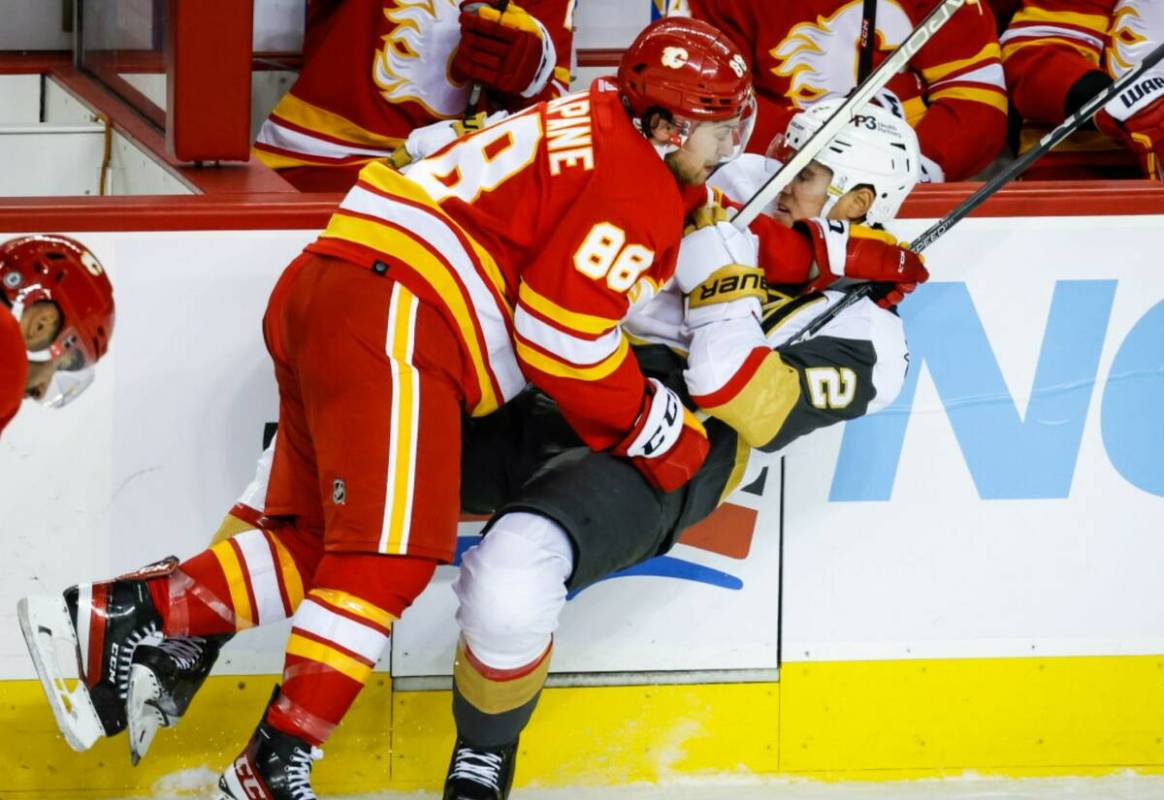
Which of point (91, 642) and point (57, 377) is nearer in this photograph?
point (57, 377)

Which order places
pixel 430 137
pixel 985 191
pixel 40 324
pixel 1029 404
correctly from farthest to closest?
1. pixel 430 137
2. pixel 1029 404
3. pixel 985 191
4. pixel 40 324

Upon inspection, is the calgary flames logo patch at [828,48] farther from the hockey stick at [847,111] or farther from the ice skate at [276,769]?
the ice skate at [276,769]

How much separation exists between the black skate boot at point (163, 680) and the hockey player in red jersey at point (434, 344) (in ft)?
0.09

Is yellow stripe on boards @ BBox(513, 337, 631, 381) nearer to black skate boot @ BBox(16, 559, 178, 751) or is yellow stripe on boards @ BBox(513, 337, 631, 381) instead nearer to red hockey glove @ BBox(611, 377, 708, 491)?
red hockey glove @ BBox(611, 377, 708, 491)

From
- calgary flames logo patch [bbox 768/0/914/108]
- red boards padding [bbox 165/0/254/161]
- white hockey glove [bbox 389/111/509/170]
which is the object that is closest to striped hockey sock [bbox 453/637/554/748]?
red boards padding [bbox 165/0/254/161]

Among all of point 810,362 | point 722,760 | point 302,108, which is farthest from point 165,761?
point 302,108

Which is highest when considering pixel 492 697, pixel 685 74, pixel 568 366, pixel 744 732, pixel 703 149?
pixel 685 74

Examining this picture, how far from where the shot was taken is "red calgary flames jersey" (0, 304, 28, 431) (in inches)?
71.4

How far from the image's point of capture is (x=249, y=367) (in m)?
2.69

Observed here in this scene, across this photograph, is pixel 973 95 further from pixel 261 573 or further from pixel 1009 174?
pixel 261 573

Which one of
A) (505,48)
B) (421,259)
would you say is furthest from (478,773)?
(505,48)

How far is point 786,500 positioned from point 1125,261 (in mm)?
635

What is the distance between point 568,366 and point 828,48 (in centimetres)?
149

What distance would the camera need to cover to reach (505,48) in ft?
11.4
